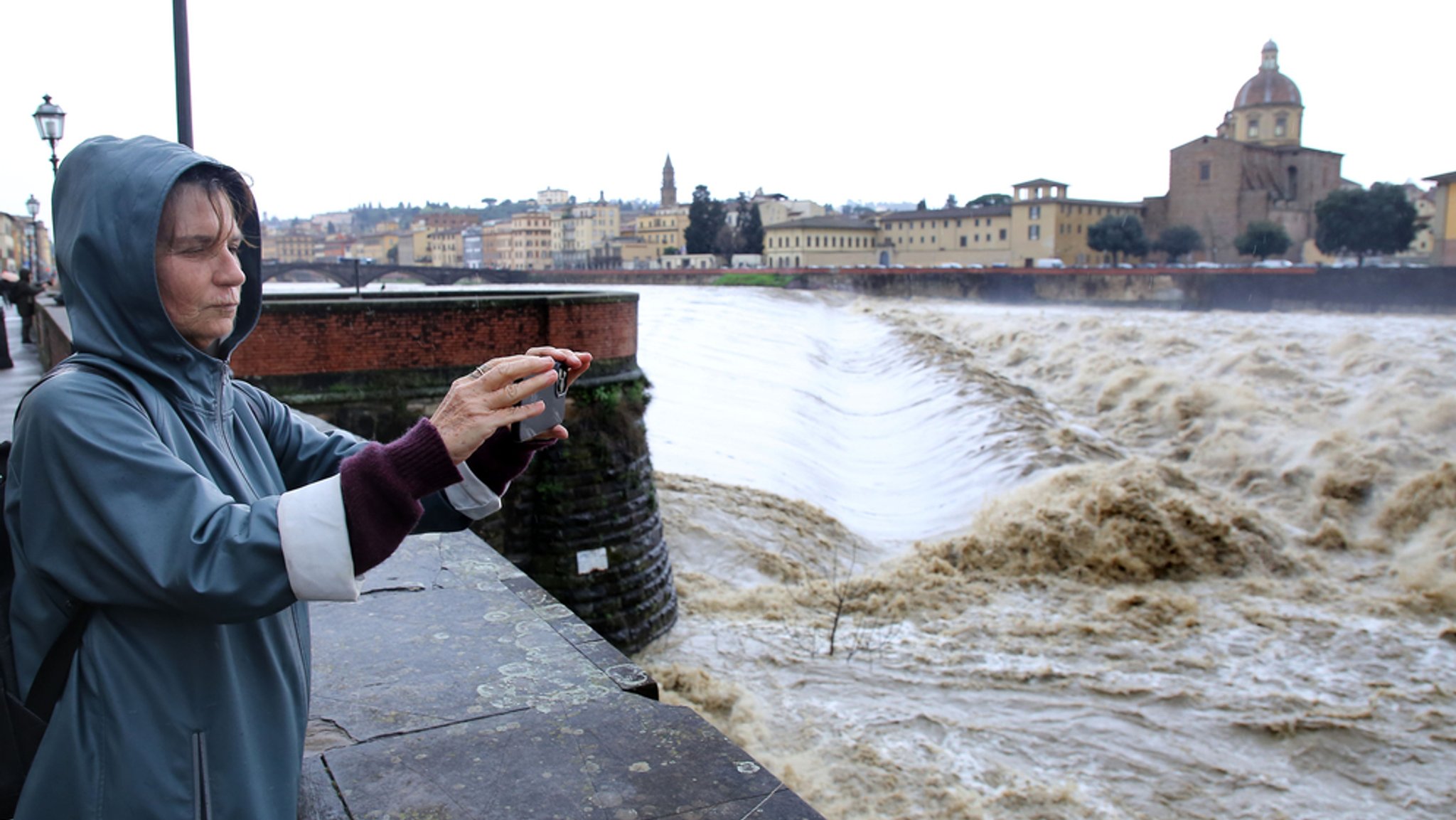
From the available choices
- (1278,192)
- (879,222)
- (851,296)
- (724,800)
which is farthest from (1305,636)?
(879,222)

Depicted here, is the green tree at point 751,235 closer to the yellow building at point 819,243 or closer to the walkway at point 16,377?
the yellow building at point 819,243

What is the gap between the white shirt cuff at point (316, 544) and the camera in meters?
1.29

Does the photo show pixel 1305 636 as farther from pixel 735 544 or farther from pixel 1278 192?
pixel 1278 192

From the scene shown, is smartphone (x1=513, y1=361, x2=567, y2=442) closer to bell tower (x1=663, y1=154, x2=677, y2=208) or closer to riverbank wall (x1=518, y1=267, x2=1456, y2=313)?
riverbank wall (x1=518, y1=267, x2=1456, y2=313)

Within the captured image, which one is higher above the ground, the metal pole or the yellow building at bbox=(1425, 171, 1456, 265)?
the yellow building at bbox=(1425, 171, 1456, 265)

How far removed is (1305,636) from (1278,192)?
221 ft

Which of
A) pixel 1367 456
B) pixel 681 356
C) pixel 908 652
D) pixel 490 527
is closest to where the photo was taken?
pixel 490 527

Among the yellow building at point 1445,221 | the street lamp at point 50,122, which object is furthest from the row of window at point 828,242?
the street lamp at point 50,122

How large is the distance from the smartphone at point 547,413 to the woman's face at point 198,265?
0.43m

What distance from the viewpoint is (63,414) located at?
1271mm

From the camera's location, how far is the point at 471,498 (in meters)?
1.75

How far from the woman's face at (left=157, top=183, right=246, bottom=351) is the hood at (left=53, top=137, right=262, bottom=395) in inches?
1.6

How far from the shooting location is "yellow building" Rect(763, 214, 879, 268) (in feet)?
259

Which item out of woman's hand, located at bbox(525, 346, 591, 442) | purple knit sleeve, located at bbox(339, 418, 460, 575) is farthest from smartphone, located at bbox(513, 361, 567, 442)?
purple knit sleeve, located at bbox(339, 418, 460, 575)
